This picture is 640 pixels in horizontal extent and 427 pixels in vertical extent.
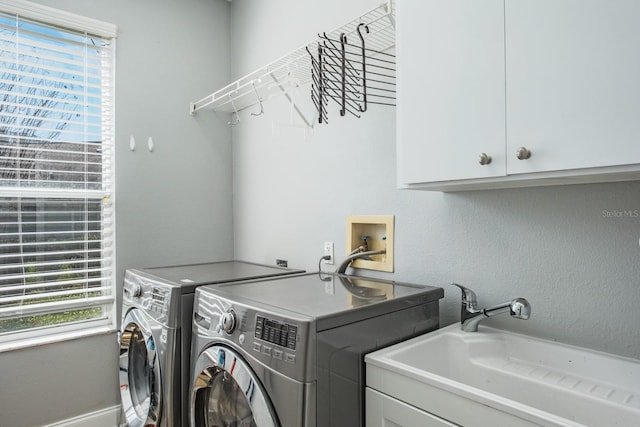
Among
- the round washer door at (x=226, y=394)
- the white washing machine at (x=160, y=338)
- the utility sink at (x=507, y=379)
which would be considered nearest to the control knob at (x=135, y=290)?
the white washing machine at (x=160, y=338)

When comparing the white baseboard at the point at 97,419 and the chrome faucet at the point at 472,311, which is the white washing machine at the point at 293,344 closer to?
the chrome faucet at the point at 472,311

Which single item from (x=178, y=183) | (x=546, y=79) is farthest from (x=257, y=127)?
(x=546, y=79)

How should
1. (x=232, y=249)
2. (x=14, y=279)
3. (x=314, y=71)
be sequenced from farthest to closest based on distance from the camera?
(x=232, y=249) → (x=14, y=279) → (x=314, y=71)

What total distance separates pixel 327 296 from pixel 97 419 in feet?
6.10

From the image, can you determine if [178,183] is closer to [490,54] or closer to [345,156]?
[345,156]

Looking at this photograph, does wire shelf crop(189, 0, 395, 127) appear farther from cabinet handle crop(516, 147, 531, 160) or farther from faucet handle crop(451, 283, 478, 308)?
faucet handle crop(451, 283, 478, 308)

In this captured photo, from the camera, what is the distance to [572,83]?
3.25ft

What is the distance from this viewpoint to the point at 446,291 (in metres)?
1.67

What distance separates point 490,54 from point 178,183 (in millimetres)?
2169

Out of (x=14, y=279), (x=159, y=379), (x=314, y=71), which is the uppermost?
(x=314, y=71)

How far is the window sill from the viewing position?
2172mm

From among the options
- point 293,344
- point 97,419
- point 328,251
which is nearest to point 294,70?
point 328,251

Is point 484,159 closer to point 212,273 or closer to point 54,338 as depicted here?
point 212,273

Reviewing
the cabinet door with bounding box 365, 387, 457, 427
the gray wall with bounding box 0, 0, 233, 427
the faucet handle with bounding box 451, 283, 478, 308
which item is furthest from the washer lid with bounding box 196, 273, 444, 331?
the gray wall with bounding box 0, 0, 233, 427
